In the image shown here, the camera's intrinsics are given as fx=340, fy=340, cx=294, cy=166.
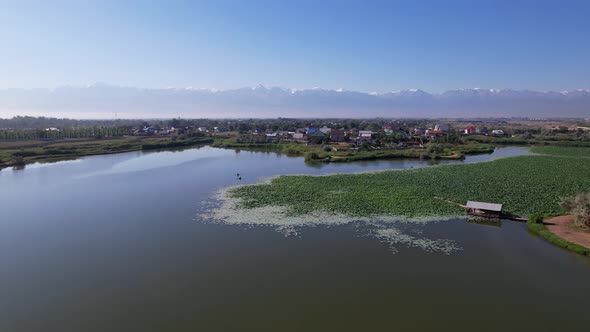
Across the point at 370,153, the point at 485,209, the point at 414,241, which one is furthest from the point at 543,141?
the point at 414,241

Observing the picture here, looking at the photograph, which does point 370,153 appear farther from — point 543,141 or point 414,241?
point 543,141

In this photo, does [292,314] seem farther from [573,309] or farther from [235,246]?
[573,309]

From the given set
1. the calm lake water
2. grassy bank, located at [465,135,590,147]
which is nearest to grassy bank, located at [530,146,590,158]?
grassy bank, located at [465,135,590,147]

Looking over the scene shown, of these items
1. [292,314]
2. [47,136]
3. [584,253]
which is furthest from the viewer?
[47,136]

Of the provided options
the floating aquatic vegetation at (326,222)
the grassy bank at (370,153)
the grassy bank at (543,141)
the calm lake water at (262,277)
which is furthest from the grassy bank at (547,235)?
the grassy bank at (543,141)

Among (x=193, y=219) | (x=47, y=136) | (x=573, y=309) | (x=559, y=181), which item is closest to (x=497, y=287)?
(x=573, y=309)

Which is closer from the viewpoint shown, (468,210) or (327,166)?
(468,210)

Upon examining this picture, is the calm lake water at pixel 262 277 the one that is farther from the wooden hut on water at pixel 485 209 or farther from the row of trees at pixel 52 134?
the row of trees at pixel 52 134
